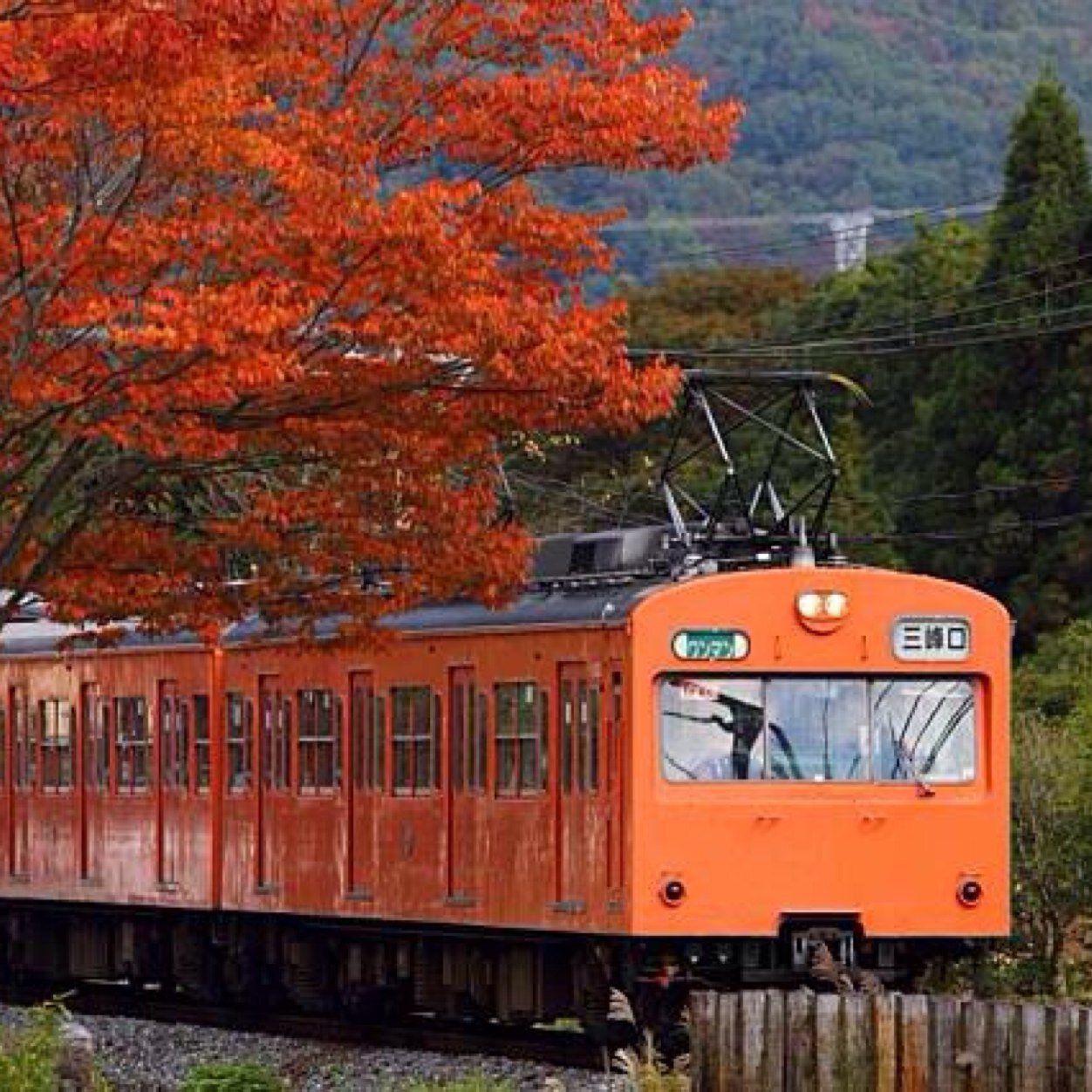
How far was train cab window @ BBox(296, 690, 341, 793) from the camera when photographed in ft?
85.4

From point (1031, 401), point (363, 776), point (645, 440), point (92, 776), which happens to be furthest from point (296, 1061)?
point (645, 440)

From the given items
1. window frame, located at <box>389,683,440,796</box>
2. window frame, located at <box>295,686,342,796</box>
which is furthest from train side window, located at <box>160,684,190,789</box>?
window frame, located at <box>389,683,440,796</box>

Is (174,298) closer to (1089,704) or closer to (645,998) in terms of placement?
(645,998)

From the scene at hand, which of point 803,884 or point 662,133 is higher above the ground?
point 662,133

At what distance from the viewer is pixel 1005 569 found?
178ft

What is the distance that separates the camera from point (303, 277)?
19.1 m

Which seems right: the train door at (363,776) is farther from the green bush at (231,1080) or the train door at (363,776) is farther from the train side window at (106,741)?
the green bush at (231,1080)

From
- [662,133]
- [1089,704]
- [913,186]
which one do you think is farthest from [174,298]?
[913,186]

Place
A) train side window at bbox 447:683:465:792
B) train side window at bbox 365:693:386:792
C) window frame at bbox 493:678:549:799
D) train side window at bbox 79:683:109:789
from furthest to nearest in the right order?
train side window at bbox 79:683:109:789 < train side window at bbox 365:693:386:792 < train side window at bbox 447:683:465:792 < window frame at bbox 493:678:549:799

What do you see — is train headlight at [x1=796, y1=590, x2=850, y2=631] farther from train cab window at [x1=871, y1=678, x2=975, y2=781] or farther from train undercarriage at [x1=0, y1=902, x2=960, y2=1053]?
train undercarriage at [x1=0, y1=902, x2=960, y2=1053]

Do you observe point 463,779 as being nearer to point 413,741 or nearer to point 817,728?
point 413,741

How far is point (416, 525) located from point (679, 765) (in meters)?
2.08

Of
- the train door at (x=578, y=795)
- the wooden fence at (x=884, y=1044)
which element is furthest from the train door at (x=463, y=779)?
the wooden fence at (x=884, y=1044)

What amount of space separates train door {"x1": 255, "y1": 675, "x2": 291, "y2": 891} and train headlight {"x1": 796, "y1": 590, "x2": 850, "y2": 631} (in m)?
5.70
